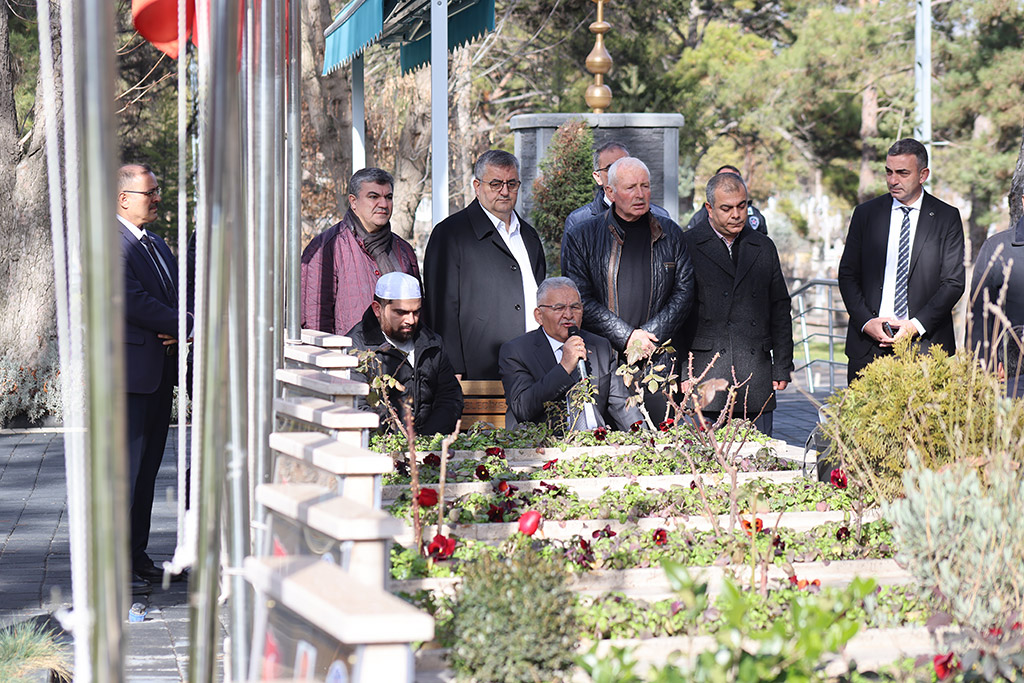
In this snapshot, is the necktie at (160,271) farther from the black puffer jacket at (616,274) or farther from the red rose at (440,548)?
the red rose at (440,548)

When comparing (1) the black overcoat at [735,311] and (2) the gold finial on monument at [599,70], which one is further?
(2) the gold finial on monument at [599,70]

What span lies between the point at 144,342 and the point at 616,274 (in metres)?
2.13

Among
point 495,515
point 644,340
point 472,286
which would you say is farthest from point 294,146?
point 472,286

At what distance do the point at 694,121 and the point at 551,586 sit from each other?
62.8ft

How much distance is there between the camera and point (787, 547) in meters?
3.27

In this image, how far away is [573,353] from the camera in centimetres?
514

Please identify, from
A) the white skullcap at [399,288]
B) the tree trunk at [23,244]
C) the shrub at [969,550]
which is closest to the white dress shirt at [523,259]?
the white skullcap at [399,288]

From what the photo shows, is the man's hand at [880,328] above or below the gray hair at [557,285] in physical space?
below

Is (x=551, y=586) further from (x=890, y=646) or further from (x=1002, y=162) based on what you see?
(x=1002, y=162)

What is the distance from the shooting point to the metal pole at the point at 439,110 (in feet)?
23.7

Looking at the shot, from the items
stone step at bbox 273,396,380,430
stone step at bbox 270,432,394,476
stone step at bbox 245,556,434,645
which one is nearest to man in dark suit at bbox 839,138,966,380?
stone step at bbox 273,396,380,430

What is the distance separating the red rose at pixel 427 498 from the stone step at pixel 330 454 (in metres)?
0.60

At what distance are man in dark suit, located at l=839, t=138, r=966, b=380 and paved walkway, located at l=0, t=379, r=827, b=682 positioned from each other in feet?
2.74

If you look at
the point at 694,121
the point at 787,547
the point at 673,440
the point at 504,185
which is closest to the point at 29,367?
the point at 504,185
